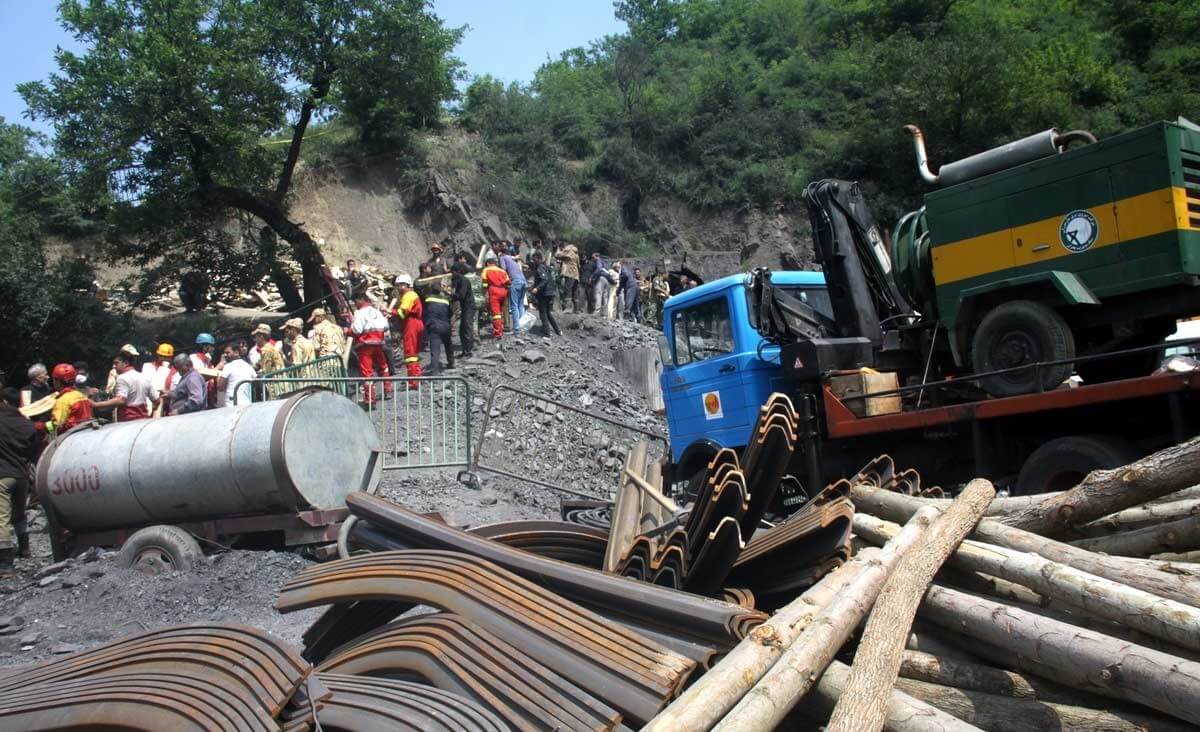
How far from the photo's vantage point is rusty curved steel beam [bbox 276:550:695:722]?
2.79 m

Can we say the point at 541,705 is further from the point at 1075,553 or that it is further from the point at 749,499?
the point at 1075,553

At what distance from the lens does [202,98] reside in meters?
21.5

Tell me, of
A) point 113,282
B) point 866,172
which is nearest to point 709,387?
point 113,282

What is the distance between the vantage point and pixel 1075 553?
3326 mm

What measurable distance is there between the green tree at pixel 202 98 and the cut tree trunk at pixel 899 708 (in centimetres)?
2218

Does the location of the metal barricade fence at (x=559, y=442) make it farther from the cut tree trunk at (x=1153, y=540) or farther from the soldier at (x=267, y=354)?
the cut tree trunk at (x=1153, y=540)

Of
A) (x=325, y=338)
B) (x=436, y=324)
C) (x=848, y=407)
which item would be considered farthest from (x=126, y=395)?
(x=848, y=407)

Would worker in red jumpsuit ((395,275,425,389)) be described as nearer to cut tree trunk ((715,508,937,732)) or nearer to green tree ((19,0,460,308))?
green tree ((19,0,460,308))

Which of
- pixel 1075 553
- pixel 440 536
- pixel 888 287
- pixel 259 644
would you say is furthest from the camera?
pixel 888 287

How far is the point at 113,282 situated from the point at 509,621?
2986 centimetres

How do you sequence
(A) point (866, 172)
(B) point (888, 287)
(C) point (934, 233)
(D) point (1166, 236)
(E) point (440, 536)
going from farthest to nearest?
(A) point (866, 172) → (B) point (888, 287) → (C) point (934, 233) → (D) point (1166, 236) → (E) point (440, 536)

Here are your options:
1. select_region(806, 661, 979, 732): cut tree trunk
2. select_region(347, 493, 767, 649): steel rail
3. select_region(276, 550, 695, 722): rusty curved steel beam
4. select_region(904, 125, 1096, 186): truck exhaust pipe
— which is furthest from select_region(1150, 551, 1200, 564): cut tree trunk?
select_region(904, 125, 1096, 186): truck exhaust pipe

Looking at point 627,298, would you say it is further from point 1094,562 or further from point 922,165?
point 1094,562

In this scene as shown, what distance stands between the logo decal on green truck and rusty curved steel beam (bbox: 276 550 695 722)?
6088 millimetres
